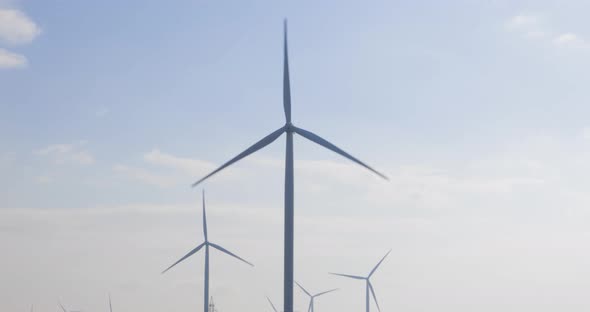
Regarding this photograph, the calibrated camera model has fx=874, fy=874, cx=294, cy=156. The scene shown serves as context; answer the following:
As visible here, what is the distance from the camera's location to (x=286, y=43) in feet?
251

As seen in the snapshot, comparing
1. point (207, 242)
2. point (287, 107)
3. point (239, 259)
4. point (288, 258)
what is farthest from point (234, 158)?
point (207, 242)

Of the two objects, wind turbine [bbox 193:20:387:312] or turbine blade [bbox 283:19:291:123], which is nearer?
wind turbine [bbox 193:20:387:312]

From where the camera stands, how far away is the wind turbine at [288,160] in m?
61.4

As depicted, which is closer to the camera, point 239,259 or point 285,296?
point 285,296

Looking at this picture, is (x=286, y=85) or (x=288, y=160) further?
→ (x=286, y=85)

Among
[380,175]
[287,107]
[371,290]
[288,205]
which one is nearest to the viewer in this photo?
[380,175]

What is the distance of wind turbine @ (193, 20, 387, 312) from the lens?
61375 mm

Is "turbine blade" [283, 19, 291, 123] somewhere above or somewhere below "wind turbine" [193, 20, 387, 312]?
above

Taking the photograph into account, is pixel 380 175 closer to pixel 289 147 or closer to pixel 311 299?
pixel 289 147

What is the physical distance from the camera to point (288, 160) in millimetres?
68000

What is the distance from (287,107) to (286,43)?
579 cm

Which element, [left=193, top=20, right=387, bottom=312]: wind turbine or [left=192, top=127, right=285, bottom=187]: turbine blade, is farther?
[left=192, top=127, right=285, bottom=187]: turbine blade

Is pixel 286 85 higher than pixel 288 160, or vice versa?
pixel 286 85

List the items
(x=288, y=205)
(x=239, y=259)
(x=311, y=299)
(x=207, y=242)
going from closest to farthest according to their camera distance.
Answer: (x=288, y=205) → (x=239, y=259) → (x=207, y=242) → (x=311, y=299)
